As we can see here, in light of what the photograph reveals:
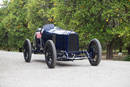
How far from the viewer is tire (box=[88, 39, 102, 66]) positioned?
11.6 metres

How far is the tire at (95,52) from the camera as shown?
458 inches

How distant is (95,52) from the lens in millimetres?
11930

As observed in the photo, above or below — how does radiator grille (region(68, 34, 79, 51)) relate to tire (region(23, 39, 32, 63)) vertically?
above

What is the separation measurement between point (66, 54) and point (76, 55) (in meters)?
0.76

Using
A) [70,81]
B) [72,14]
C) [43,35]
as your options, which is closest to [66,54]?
[43,35]

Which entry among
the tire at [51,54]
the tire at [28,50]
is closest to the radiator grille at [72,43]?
the tire at [51,54]

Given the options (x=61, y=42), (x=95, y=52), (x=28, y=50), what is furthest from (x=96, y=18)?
(x=95, y=52)

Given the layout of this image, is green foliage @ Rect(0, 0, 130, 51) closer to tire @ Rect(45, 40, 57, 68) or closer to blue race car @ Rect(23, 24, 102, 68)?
blue race car @ Rect(23, 24, 102, 68)

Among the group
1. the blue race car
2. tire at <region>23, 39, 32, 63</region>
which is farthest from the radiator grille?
tire at <region>23, 39, 32, 63</region>

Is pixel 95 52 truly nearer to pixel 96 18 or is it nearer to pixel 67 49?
pixel 67 49

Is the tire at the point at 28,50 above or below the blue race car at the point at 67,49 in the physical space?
below

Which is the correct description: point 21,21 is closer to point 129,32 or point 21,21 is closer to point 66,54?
point 129,32

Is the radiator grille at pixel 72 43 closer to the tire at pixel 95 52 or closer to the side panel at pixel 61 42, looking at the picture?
the side panel at pixel 61 42

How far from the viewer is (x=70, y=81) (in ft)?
25.7
